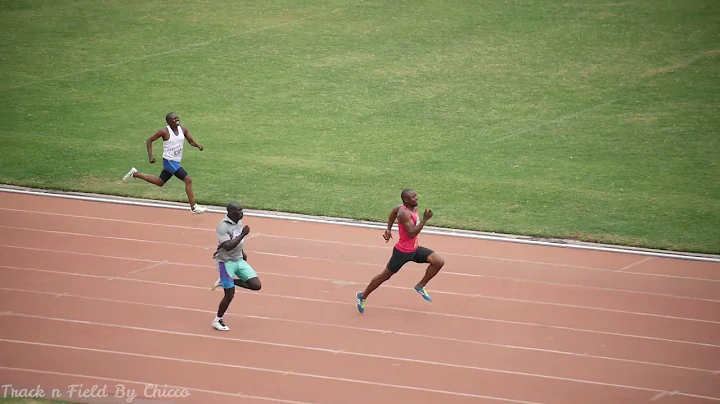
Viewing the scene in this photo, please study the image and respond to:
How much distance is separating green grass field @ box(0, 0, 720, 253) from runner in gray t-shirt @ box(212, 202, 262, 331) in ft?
16.2

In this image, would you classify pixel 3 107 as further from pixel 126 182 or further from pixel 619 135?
pixel 619 135

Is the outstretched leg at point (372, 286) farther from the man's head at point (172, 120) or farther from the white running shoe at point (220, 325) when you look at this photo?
the man's head at point (172, 120)

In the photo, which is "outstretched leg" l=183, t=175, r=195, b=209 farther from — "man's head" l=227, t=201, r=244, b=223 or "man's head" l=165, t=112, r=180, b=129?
"man's head" l=227, t=201, r=244, b=223

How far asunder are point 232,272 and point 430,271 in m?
2.50

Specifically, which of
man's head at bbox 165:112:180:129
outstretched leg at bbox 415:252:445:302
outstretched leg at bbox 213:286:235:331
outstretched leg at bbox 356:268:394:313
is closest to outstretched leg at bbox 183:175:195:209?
man's head at bbox 165:112:180:129

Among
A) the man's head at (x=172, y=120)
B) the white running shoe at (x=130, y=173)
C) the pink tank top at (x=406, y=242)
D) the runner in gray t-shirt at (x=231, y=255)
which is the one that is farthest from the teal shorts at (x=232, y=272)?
the white running shoe at (x=130, y=173)

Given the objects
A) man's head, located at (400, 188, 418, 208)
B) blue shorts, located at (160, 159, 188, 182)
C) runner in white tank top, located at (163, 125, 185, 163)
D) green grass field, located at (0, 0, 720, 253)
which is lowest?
green grass field, located at (0, 0, 720, 253)

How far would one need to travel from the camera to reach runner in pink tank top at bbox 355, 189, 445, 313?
1116 centimetres

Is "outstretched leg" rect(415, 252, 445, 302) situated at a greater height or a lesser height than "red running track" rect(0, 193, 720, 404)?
greater

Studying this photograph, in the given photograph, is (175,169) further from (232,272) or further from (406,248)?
(406,248)

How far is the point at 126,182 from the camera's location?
17203mm

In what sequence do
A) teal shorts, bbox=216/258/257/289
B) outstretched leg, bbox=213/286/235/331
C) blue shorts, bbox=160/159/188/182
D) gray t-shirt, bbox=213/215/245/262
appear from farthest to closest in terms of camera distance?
blue shorts, bbox=160/159/188/182 → outstretched leg, bbox=213/286/235/331 → teal shorts, bbox=216/258/257/289 → gray t-shirt, bbox=213/215/245/262

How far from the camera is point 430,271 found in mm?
11609

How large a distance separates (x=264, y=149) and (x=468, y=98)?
5477 mm
